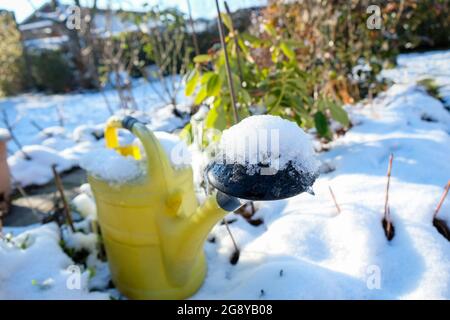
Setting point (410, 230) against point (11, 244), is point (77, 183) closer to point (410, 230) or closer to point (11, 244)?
point (11, 244)

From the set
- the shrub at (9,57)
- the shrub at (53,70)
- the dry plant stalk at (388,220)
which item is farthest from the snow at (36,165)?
the shrub at (9,57)

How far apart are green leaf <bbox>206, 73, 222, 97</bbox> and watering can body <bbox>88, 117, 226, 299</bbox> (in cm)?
40

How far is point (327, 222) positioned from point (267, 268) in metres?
0.29

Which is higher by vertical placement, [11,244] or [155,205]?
[155,205]

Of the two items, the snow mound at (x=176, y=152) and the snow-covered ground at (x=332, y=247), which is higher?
the snow mound at (x=176, y=152)

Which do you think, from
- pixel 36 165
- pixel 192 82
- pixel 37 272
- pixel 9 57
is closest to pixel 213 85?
pixel 192 82

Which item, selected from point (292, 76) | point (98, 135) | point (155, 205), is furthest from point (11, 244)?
point (98, 135)

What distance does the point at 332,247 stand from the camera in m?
1.11

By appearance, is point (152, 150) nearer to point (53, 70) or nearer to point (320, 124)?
point (320, 124)

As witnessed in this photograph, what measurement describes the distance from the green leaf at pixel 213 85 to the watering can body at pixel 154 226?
40 centimetres

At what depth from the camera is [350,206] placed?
1.23 metres

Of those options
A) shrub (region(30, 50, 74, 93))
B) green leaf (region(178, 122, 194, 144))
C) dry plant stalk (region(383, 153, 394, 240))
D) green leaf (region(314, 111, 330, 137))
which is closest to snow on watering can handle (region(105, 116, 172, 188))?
green leaf (region(178, 122, 194, 144))

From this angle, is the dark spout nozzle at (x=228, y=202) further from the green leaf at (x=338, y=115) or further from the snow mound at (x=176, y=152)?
the green leaf at (x=338, y=115)

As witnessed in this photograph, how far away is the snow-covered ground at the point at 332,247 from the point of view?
38.2 inches
